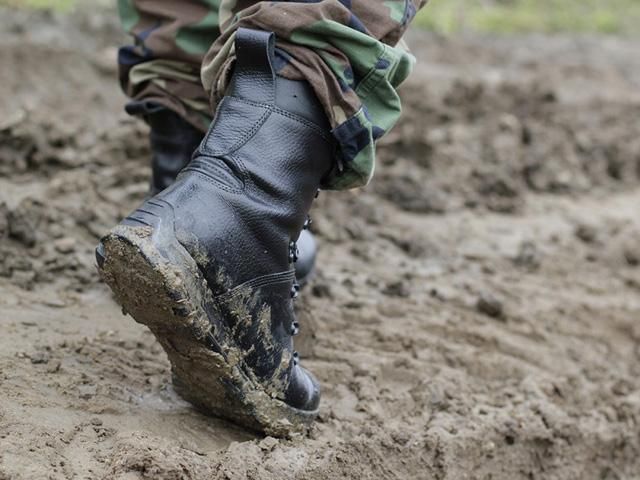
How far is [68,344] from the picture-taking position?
2002mm

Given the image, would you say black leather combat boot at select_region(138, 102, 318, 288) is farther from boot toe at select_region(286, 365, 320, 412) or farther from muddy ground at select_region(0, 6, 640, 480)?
boot toe at select_region(286, 365, 320, 412)

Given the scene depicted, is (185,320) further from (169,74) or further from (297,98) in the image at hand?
(169,74)

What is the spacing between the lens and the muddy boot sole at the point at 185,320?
4.91ft

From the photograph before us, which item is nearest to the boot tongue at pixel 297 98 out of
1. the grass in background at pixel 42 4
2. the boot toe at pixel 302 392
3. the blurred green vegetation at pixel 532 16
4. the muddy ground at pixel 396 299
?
the boot toe at pixel 302 392

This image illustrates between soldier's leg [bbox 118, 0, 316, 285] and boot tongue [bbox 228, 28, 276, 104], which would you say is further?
soldier's leg [bbox 118, 0, 316, 285]

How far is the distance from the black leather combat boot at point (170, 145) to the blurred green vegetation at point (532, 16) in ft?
13.8

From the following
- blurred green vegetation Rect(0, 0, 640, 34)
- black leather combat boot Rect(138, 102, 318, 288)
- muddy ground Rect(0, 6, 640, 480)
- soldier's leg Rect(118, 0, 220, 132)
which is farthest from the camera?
blurred green vegetation Rect(0, 0, 640, 34)

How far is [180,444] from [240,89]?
67cm

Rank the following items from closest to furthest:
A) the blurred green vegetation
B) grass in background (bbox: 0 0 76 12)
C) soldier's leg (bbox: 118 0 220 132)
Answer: soldier's leg (bbox: 118 0 220 132), grass in background (bbox: 0 0 76 12), the blurred green vegetation

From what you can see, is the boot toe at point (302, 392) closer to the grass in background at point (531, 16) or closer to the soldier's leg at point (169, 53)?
the soldier's leg at point (169, 53)

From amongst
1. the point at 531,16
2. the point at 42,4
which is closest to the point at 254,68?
the point at 42,4

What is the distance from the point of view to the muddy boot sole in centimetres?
150

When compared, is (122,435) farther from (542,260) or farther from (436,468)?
(542,260)

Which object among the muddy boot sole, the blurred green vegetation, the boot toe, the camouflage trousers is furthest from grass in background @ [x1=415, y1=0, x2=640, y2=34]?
the muddy boot sole
